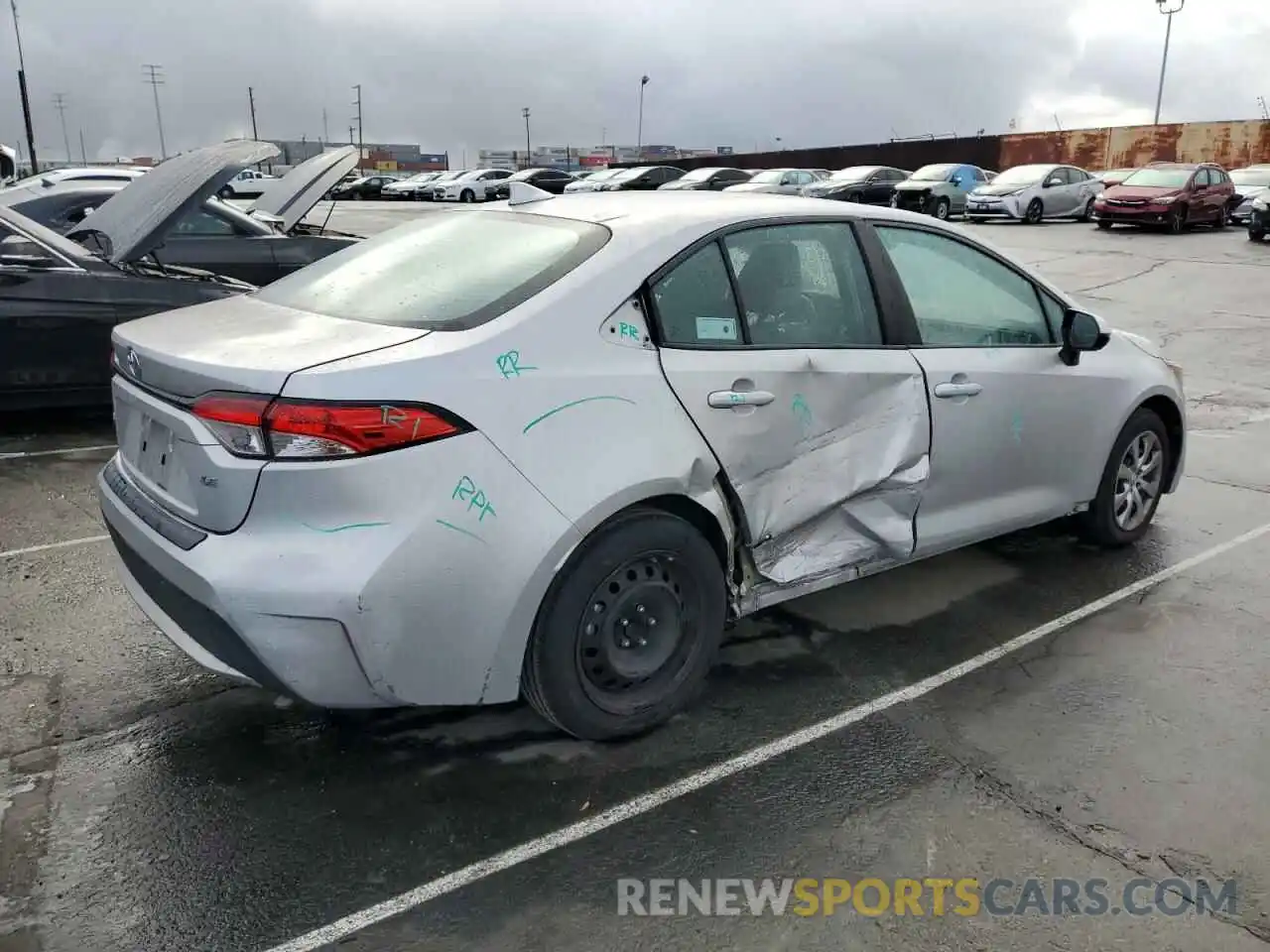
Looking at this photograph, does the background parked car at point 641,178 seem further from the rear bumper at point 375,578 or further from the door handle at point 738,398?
the rear bumper at point 375,578

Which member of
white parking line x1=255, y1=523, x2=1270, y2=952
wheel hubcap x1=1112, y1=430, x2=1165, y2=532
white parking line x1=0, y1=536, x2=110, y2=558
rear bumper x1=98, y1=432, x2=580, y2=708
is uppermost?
rear bumper x1=98, y1=432, x2=580, y2=708

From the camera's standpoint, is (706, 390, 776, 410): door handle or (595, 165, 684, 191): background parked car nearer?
(706, 390, 776, 410): door handle

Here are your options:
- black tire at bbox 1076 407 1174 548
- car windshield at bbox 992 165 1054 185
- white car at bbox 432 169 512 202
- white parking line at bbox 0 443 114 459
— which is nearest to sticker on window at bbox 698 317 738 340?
black tire at bbox 1076 407 1174 548

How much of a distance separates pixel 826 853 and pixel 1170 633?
2.18 meters

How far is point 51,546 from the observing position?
4.80m

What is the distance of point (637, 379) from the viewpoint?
3.02 meters

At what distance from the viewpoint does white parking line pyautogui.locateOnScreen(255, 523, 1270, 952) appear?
246 centimetres

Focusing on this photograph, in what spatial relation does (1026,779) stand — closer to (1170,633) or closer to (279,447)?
(1170,633)

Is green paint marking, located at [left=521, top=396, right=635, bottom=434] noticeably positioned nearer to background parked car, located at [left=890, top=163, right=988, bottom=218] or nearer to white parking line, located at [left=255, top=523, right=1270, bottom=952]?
white parking line, located at [left=255, top=523, right=1270, bottom=952]

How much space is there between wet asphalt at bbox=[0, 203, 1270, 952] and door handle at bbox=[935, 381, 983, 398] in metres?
0.96

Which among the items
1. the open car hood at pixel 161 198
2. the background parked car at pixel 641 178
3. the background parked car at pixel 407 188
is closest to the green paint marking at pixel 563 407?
the open car hood at pixel 161 198

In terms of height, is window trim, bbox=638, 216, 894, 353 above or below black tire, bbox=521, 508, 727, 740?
above

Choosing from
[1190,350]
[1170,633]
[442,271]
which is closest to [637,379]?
[442,271]

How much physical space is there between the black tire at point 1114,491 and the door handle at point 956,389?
1.20m
